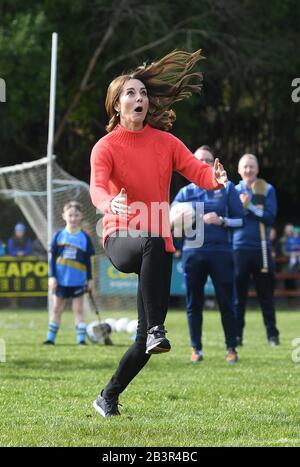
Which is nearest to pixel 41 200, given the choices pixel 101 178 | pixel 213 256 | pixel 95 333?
pixel 95 333

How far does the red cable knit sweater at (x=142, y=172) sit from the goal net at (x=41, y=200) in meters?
9.94

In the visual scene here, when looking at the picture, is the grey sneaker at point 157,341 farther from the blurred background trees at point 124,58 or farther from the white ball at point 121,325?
the blurred background trees at point 124,58

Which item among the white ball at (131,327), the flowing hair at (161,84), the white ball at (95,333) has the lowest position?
the white ball at (131,327)

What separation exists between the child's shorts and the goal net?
305cm

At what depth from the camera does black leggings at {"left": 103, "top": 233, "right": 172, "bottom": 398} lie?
6230 mm

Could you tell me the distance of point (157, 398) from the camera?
7801 millimetres

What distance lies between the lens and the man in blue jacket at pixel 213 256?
10.5 m

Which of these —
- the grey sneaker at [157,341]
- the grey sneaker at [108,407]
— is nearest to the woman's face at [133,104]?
the grey sneaker at [157,341]

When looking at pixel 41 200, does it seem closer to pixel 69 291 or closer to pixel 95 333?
pixel 69 291

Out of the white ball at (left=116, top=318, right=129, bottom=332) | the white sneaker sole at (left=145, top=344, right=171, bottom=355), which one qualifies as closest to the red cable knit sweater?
the white sneaker sole at (left=145, top=344, right=171, bottom=355)

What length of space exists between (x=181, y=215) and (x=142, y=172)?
3943 mm

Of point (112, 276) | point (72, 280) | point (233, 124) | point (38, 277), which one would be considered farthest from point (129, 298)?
point (233, 124)

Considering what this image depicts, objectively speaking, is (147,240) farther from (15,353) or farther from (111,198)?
(15,353)

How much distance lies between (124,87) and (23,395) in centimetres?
266
